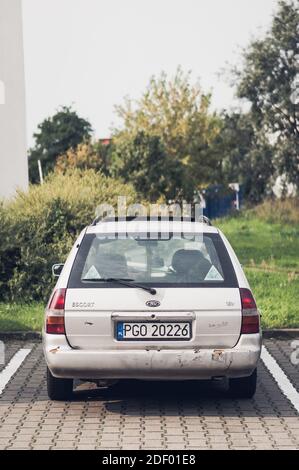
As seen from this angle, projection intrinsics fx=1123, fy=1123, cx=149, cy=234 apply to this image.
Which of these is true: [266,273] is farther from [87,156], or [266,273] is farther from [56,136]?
[56,136]

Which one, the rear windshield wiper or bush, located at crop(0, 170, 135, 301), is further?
bush, located at crop(0, 170, 135, 301)

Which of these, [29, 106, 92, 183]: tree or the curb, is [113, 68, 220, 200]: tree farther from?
the curb

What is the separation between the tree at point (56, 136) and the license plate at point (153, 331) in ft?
271

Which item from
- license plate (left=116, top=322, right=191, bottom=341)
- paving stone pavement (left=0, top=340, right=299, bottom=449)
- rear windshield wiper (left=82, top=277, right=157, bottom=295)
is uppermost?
rear windshield wiper (left=82, top=277, right=157, bottom=295)

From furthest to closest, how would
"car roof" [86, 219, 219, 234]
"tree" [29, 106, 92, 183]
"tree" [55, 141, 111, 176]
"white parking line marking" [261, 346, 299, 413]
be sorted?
1. "tree" [29, 106, 92, 183]
2. "tree" [55, 141, 111, 176]
3. "white parking line marking" [261, 346, 299, 413]
4. "car roof" [86, 219, 219, 234]

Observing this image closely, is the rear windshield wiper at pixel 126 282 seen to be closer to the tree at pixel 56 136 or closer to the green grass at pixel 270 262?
the green grass at pixel 270 262

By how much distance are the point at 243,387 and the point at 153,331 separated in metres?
1.19

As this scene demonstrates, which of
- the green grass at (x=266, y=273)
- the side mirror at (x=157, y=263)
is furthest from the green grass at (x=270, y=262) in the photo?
the side mirror at (x=157, y=263)

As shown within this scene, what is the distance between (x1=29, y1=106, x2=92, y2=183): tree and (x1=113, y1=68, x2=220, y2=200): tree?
2365cm

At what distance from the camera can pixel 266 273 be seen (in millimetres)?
20438

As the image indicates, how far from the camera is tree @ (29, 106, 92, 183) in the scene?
92.0 meters

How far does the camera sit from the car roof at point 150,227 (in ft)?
31.3

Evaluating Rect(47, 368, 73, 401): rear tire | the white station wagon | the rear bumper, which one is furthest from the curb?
the rear bumper
